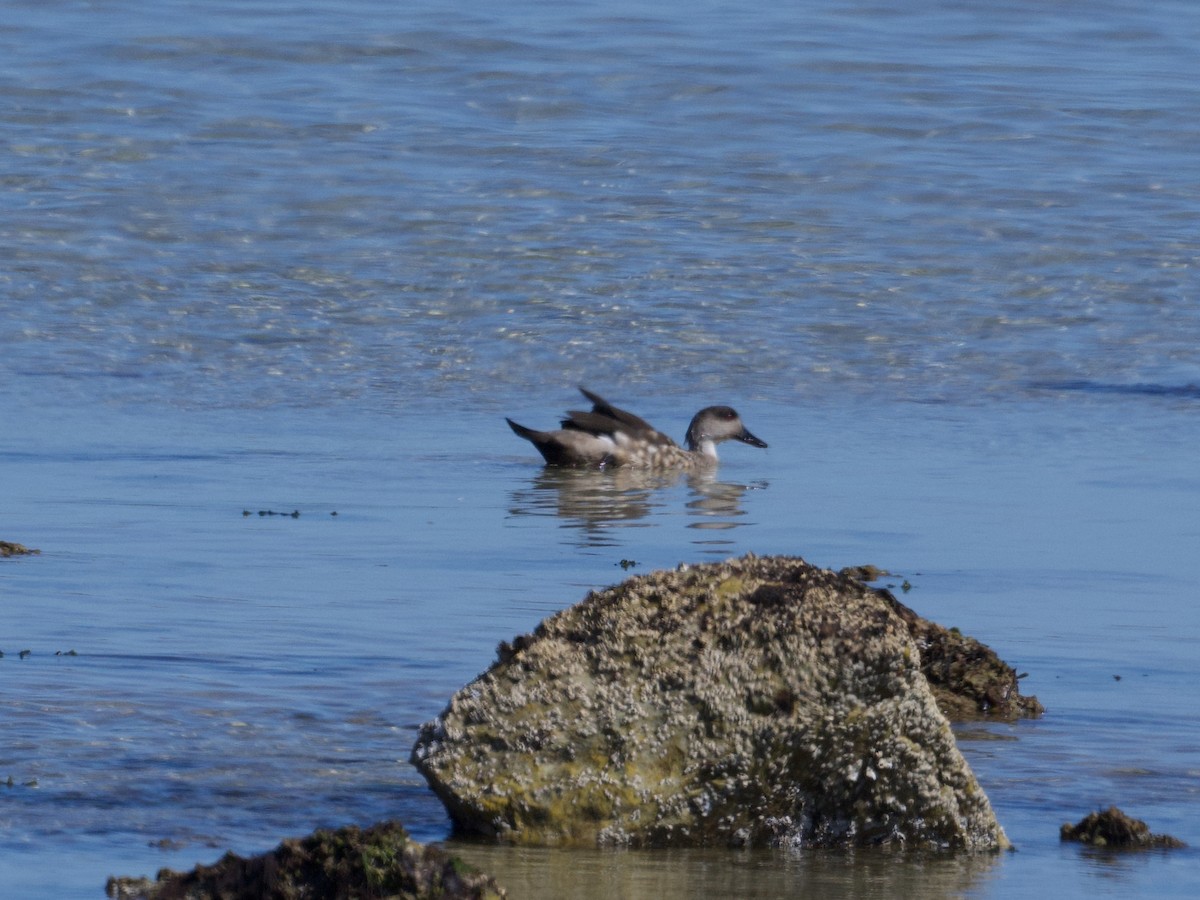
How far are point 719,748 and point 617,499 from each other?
5980 millimetres

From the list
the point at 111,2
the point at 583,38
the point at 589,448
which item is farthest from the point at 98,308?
the point at 111,2

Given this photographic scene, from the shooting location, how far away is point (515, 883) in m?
4.54

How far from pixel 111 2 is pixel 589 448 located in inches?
661

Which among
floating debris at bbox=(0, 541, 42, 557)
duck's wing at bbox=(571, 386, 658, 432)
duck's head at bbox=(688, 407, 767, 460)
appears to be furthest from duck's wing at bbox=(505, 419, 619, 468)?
floating debris at bbox=(0, 541, 42, 557)

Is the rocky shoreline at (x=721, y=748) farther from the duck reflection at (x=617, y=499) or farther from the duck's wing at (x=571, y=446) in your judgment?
the duck's wing at (x=571, y=446)

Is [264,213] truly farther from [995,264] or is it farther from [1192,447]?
[1192,447]

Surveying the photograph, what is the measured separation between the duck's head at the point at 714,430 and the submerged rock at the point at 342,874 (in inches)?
302

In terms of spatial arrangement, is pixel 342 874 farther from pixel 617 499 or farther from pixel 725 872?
pixel 617 499

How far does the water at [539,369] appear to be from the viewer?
18.1 ft

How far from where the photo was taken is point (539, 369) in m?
13.8

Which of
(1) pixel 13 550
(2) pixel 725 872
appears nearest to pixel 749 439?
(1) pixel 13 550

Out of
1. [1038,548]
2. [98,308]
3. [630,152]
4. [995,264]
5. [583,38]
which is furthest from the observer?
[583,38]

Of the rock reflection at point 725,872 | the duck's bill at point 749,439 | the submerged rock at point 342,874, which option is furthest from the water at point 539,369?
the submerged rock at point 342,874

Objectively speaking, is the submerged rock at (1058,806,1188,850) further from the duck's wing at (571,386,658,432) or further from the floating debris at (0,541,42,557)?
the duck's wing at (571,386,658,432)
